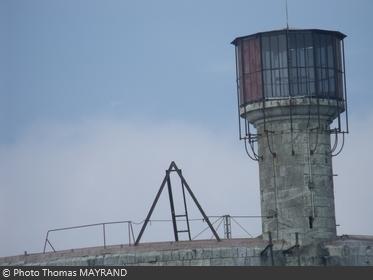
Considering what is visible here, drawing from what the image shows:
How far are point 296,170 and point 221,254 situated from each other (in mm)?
5487

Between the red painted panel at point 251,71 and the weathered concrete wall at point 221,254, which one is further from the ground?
the red painted panel at point 251,71

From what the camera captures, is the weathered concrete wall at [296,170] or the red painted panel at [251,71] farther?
the red painted panel at [251,71]

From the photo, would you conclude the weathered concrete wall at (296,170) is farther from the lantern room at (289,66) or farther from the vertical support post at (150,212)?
the vertical support post at (150,212)

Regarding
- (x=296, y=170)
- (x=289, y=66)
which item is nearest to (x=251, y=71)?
(x=289, y=66)

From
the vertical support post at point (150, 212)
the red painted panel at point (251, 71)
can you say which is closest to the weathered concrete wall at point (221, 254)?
the vertical support post at point (150, 212)

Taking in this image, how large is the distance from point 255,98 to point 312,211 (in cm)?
600

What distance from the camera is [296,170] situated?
8594 centimetres

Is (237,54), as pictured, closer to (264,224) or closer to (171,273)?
(264,224)

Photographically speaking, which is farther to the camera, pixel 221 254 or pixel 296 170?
pixel 296 170

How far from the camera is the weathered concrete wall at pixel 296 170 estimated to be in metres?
85.7

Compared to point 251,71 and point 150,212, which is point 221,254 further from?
point 251,71

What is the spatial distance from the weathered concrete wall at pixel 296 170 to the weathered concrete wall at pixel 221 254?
0.82 m

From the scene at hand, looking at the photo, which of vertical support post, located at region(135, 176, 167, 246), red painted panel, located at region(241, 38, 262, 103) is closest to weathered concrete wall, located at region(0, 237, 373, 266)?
vertical support post, located at region(135, 176, 167, 246)

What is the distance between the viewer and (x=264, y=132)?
8681cm
